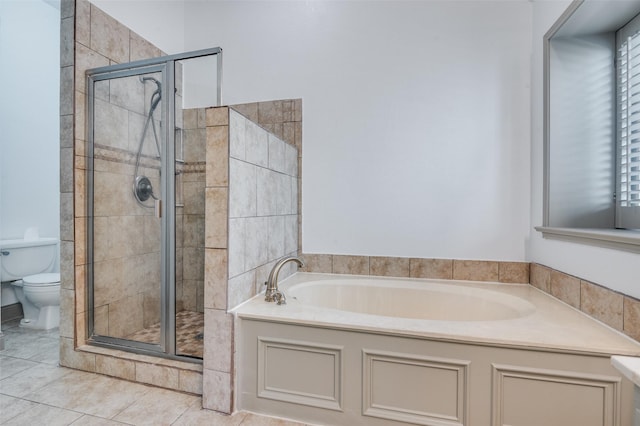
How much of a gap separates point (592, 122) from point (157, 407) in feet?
9.13

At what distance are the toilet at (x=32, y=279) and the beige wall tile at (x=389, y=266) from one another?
253cm

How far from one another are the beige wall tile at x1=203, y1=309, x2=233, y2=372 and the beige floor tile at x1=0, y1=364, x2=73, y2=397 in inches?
41.4

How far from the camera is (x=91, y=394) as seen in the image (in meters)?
1.75

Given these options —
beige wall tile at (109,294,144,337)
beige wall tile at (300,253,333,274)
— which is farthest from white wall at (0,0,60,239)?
beige wall tile at (300,253,333,274)

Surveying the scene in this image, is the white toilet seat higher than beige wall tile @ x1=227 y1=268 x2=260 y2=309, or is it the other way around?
beige wall tile @ x1=227 y1=268 x2=260 y2=309

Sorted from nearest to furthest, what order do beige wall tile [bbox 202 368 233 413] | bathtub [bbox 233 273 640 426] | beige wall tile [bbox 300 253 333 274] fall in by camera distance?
bathtub [bbox 233 273 640 426], beige wall tile [bbox 202 368 233 413], beige wall tile [bbox 300 253 333 274]

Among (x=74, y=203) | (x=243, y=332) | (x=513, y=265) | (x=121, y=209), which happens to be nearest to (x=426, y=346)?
(x=243, y=332)

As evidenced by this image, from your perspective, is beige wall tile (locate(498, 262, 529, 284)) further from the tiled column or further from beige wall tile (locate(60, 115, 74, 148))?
beige wall tile (locate(60, 115, 74, 148))

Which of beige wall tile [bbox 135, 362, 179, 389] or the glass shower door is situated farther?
the glass shower door

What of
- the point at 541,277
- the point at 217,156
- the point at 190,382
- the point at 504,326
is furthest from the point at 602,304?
the point at 190,382

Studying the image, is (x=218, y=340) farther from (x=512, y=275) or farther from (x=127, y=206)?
(x=512, y=275)

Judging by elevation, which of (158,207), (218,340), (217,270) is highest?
(158,207)

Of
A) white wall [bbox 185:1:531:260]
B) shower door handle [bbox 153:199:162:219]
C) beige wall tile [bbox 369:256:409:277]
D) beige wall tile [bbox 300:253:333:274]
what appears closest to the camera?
shower door handle [bbox 153:199:162:219]

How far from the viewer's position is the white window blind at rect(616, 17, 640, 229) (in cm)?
158
